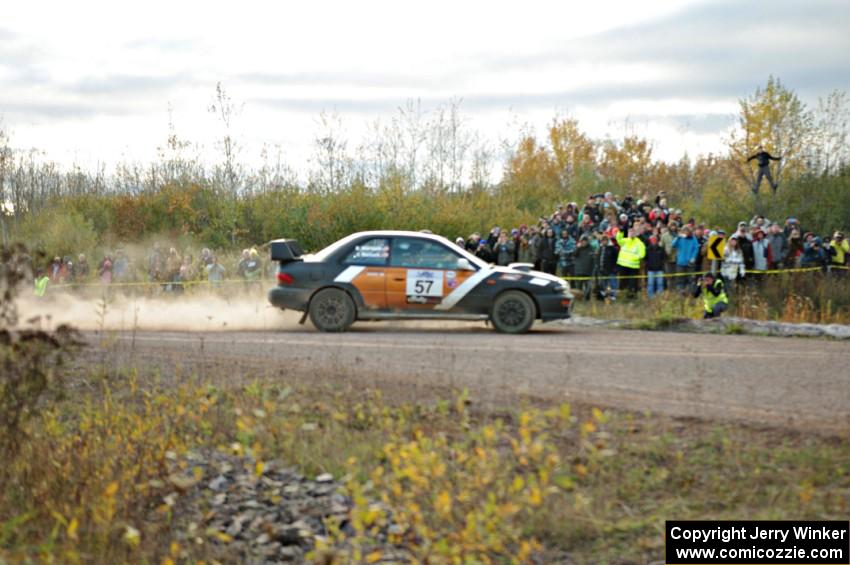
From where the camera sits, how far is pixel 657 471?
9.04 meters

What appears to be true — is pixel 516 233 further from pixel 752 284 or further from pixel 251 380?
pixel 251 380

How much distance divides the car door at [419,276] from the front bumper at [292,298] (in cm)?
141

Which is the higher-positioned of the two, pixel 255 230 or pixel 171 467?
pixel 255 230

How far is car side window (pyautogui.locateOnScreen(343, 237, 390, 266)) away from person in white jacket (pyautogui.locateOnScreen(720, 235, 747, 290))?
28.0 ft

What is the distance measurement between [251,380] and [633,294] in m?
13.5

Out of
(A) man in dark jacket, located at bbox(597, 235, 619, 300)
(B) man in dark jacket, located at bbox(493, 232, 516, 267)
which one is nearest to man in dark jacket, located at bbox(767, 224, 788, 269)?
(A) man in dark jacket, located at bbox(597, 235, 619, 300)

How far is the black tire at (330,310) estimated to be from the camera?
18.8 m

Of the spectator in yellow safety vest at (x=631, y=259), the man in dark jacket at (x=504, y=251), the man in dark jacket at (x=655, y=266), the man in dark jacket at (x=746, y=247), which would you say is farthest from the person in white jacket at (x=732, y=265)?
the man in dark jacket at (x=504, y=251)

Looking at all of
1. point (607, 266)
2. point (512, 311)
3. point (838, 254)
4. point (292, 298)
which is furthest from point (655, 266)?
point (292, 298)

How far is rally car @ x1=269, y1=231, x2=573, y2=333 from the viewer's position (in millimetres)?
18812

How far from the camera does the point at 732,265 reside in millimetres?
23797

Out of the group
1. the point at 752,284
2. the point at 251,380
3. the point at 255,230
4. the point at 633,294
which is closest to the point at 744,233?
the point at 752,284

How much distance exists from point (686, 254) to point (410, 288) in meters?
8.09

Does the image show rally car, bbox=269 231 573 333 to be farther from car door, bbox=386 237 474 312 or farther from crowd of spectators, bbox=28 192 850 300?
crowd of spectators, bbox=28 192 850 300
